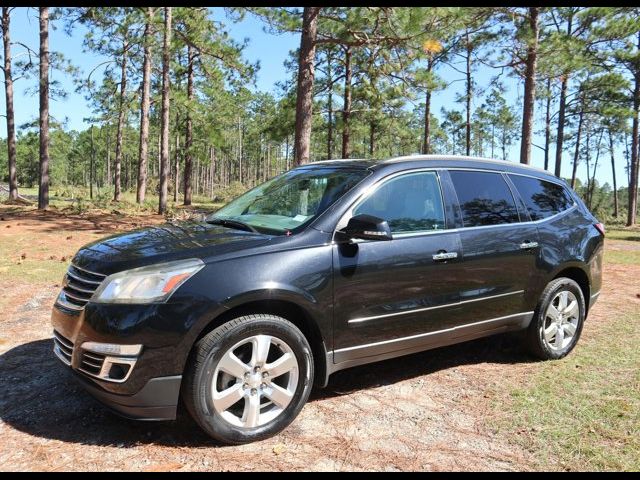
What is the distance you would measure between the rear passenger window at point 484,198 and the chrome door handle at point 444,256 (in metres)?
0.33

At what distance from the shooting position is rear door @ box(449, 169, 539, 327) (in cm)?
406

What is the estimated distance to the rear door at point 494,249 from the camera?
160 inches

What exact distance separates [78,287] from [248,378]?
125cm

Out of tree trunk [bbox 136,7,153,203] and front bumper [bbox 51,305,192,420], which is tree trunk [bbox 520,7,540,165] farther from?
front bumper [bbox 51,305,192,420]

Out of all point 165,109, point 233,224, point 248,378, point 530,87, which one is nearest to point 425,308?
point 248,378

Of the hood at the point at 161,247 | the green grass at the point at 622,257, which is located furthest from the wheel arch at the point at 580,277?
the green grass at the point at 622,257

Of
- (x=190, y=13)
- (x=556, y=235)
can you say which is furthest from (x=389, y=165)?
(x=190, y=13)

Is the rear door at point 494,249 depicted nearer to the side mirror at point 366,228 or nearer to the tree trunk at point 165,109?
the side mirror at point 366,228

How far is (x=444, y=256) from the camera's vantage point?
3850 mm

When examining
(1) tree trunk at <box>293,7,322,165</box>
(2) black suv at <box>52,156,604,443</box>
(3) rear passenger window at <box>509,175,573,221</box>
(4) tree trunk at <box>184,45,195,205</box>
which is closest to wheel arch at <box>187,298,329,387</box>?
(2) black suv at <box>52,156,604,443</box>

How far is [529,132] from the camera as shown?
16.0 metres

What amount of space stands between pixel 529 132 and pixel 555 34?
2969mm

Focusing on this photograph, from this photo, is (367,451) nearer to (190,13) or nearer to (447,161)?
(447,161)

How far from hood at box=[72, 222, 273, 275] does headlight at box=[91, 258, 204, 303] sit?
6cm
